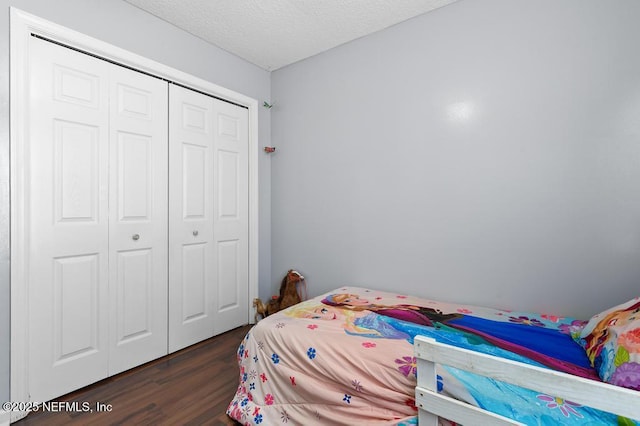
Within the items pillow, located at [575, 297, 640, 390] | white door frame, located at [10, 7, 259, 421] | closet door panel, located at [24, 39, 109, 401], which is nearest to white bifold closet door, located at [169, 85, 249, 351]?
closet door panel, located at [24, 39, 109, 401]

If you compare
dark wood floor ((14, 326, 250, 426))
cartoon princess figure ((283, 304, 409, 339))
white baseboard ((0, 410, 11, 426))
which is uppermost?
cartoon princess figure ((283, 304, 409, 339))

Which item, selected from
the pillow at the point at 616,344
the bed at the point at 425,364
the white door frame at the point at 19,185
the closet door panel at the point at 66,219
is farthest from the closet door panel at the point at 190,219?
the pillow at the point at 616,344

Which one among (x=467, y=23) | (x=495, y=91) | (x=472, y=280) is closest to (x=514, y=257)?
(x=472, y=280)

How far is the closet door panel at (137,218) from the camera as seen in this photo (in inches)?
85.3

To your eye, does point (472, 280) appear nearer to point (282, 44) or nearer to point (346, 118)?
point (346, 118)

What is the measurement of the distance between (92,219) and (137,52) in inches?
48.2

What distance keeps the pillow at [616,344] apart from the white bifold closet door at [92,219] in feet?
8.55

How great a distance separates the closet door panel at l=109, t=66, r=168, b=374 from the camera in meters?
2.17

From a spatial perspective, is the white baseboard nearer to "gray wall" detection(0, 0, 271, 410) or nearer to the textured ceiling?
"gray wall" detection(0, 0, 271, 410)

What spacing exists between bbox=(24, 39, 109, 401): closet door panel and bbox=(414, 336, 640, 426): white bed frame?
6.87 feet

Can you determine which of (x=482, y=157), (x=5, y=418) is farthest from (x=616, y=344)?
(x=5, y=418)

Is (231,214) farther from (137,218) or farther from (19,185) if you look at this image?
(19,185)

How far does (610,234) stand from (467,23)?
5.23ft

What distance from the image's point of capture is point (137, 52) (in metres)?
2.24
